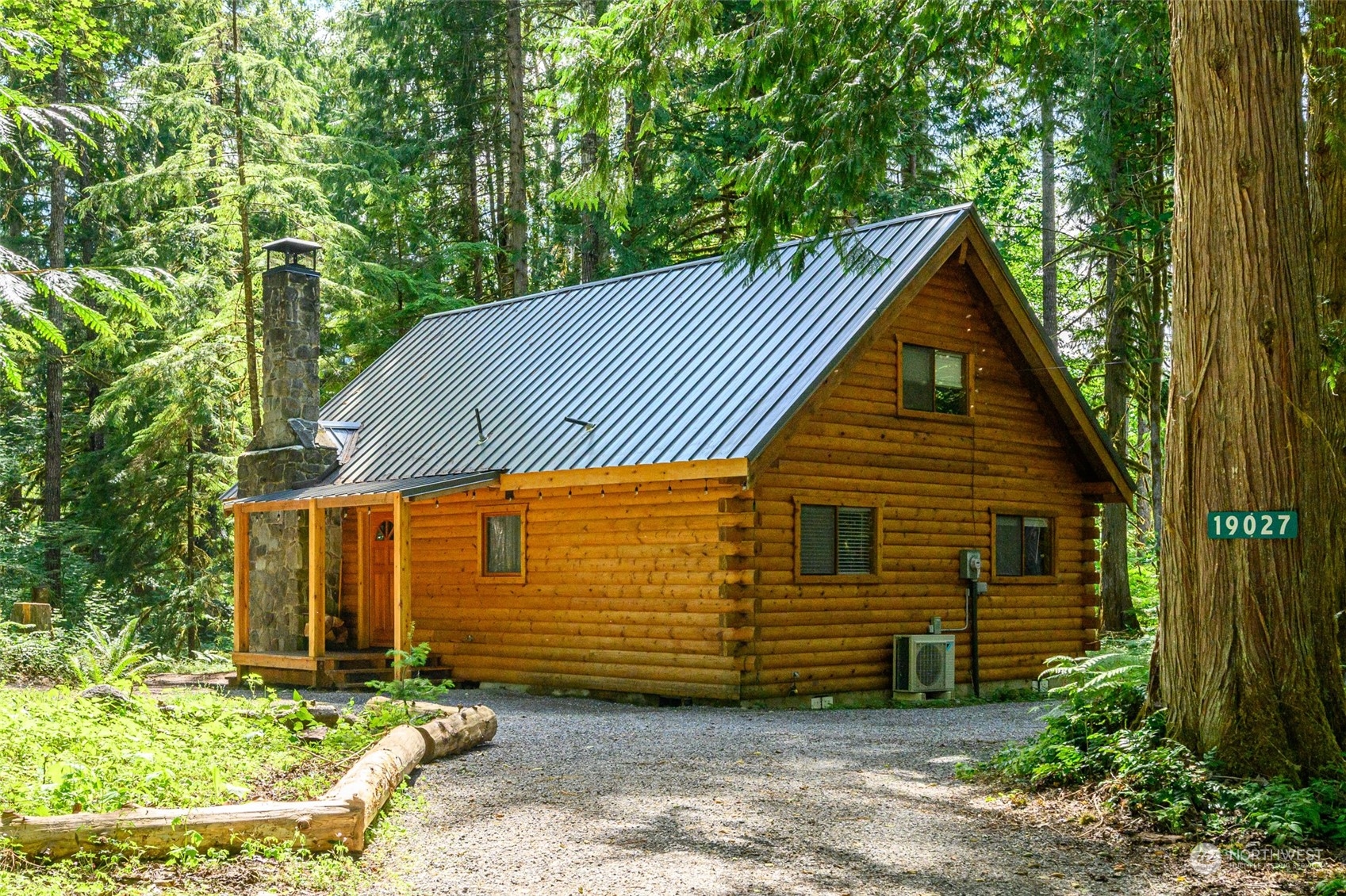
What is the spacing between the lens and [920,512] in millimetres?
16375

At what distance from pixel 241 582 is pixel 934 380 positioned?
1039cm

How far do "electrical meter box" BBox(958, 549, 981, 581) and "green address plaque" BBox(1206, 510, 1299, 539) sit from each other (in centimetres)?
913

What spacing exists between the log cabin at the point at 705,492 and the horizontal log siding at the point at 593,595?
0.11ft

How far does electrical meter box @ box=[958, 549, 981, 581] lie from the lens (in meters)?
16.6

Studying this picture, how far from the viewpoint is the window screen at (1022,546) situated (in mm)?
17781

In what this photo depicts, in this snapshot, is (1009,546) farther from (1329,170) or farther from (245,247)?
(245,247)

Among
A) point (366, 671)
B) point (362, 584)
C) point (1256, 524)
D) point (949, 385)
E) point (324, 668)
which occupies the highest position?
point (949, 385)

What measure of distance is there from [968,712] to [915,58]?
7445mm

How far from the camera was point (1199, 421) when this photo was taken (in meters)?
7.69

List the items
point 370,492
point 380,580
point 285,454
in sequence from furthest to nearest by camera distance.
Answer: point 380,580 → point 285,454 → point 370,492

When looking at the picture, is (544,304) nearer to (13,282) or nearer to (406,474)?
(406,474)

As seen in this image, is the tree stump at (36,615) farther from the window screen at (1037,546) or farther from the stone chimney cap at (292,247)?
the window screen at (1037,546)

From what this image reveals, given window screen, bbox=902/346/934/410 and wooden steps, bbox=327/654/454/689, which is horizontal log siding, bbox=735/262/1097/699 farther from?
wooden steps, bbox=327/654/454/689

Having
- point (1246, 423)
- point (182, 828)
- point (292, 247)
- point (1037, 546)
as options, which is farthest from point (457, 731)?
point (292, 247)
